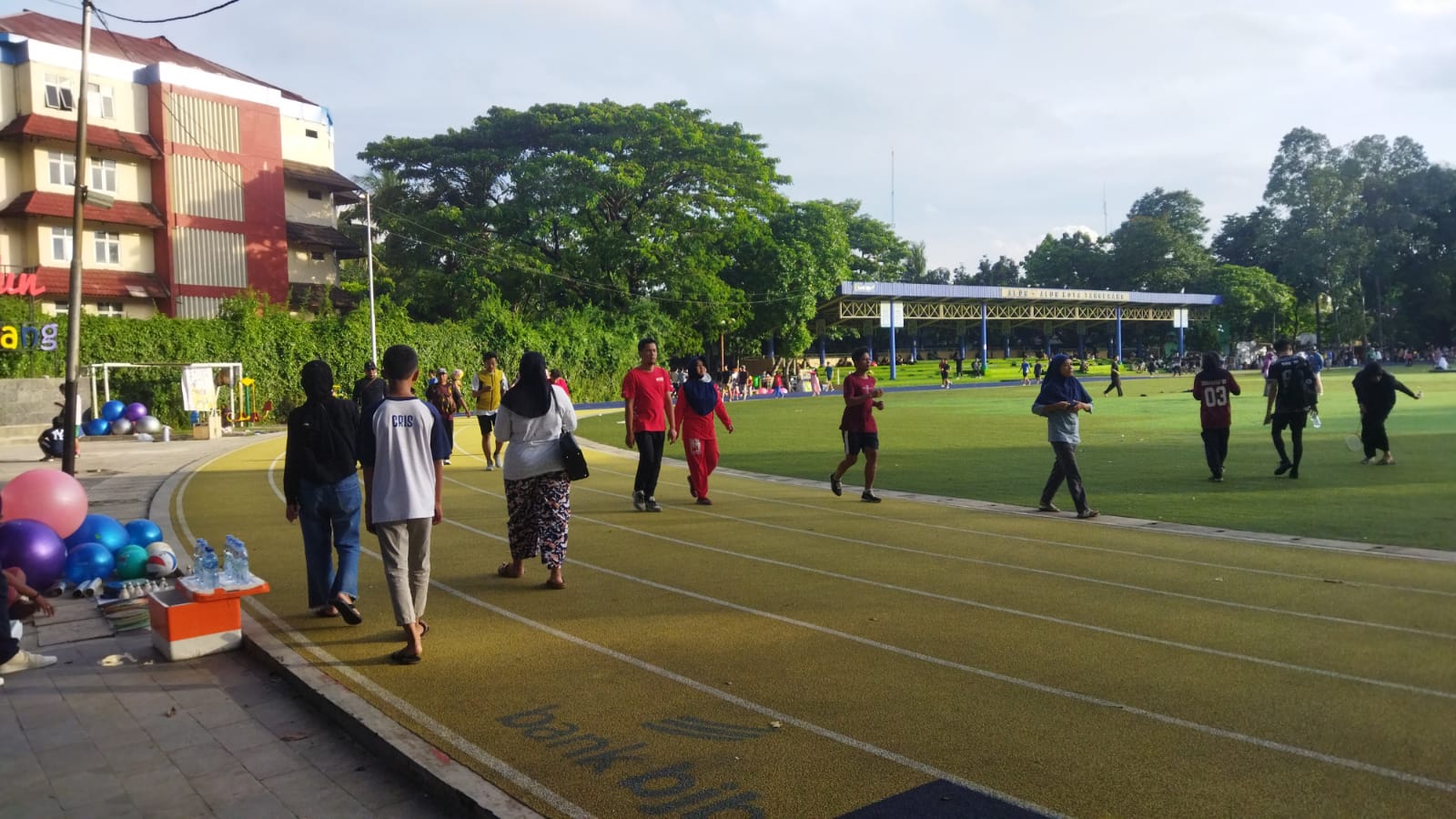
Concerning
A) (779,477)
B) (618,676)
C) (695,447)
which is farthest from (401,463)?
(779,477)

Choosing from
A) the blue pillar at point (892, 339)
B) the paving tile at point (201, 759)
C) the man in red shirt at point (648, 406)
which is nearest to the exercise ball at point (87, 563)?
the paving tile at point (201, 759)

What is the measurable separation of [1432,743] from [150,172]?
4498 cm

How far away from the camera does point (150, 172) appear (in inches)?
1522

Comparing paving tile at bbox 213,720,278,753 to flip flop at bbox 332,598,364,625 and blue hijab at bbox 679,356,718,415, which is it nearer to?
flip flop at bbox 332,598,364,625

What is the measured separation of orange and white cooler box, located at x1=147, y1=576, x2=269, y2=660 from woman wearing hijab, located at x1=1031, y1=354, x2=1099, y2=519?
7.93m

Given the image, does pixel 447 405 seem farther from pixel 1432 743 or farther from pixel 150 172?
pixel 150 172

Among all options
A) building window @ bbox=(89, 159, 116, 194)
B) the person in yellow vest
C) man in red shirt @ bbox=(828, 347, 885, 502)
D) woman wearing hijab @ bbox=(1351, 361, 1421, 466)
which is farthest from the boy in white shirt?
building window @ bbox=(89, 159, 116, 194)

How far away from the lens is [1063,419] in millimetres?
10539

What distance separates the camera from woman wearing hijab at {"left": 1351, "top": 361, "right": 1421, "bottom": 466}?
13617 mm

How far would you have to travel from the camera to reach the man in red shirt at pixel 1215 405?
1231 centimetres

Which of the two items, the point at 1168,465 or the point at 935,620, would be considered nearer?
the point at 935,620

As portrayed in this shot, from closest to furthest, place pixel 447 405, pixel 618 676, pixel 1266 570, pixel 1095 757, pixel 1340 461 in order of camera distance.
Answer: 1. pixel 1095 757
2. pixel 618 676
3. pixel 1266 570
4. pixel 1340 461
5. pixel 447 405

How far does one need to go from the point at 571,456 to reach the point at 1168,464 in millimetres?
11194

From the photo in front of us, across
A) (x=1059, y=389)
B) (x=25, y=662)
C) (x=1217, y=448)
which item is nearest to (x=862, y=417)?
(x=1059, y=389)
